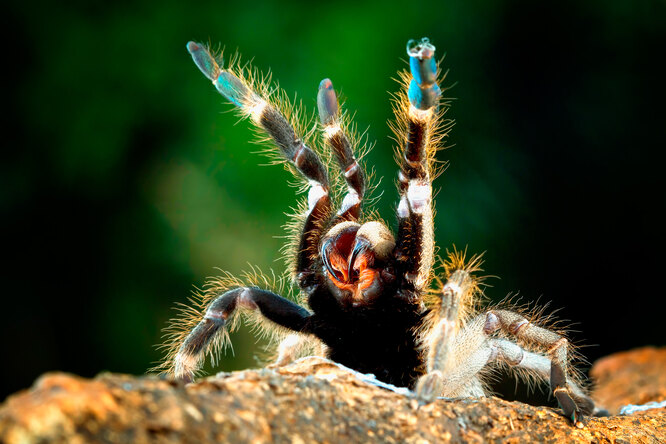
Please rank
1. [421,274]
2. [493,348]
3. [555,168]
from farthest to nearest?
[555,168], [493,348], [421,274]

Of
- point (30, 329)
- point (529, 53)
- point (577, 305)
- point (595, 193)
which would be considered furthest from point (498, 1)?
point (30, 329)

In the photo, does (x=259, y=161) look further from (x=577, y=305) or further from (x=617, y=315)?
(x=617, y=315)

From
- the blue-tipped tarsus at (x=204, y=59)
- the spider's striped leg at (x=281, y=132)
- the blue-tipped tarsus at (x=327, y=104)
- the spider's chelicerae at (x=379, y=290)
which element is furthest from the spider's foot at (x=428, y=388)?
the blue-tipped tarsus at (x=204, y=59)

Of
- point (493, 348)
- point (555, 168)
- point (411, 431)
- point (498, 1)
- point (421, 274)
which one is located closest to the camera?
point (411, 431)

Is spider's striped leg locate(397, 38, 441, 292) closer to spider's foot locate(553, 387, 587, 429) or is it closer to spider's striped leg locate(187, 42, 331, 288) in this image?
spider's striped leg locate(187, 42, 331, 288)

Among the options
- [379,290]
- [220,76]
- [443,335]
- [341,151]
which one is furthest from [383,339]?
[220,76]

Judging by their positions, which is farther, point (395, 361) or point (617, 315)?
point (617, 315)

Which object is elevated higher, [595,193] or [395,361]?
[595,193]

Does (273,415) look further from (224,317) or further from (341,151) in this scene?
(341,151)

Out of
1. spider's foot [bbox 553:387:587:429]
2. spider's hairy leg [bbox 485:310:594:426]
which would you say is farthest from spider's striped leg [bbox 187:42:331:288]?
spider's foot [bbox 553:387:587:429]
